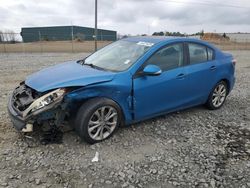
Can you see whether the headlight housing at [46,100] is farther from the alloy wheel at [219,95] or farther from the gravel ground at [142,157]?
the alloy wheel at [219,95]

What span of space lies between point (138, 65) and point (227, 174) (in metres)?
2.00

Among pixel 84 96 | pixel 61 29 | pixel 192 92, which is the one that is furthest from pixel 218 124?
pixel 61 29

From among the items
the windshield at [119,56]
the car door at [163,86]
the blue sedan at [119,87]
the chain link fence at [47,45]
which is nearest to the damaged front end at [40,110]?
the blue sedan at [119,87]

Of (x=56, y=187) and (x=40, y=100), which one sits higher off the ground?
(x=40, y=100)

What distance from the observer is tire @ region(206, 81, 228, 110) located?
5562 millimetres

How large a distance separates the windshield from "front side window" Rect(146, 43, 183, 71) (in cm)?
22

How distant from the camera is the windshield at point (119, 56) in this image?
443cm

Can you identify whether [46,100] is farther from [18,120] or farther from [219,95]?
[219,95]

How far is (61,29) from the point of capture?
70000mm

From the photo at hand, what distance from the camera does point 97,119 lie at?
156 inches

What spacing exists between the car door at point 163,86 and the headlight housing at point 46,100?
3.81 feet

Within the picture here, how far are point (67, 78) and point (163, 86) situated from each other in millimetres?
1573

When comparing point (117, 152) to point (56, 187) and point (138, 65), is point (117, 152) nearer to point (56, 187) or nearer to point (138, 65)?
point (56, 187)

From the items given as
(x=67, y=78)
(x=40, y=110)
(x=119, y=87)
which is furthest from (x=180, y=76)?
(x=40, y=110)
